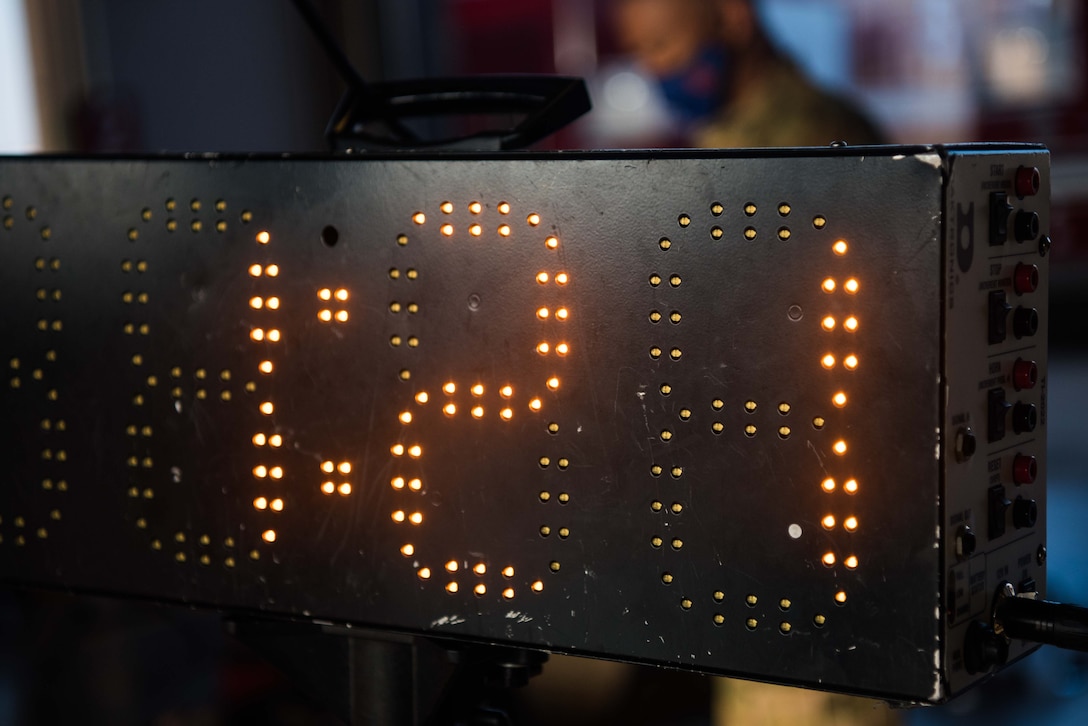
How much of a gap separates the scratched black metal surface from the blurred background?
1.70 metres

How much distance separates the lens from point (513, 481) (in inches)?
30.8

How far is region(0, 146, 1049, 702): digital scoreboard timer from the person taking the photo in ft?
2.23

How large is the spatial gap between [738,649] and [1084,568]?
8.27 feet

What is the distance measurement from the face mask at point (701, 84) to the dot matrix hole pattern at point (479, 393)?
4.18ft

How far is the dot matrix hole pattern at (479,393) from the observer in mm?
765

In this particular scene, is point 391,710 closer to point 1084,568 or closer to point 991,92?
point 1084,568

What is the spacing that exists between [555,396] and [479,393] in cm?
5

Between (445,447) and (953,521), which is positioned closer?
(953,521)

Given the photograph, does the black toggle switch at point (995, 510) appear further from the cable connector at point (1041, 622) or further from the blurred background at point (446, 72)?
the blurred background at point (446, 72)

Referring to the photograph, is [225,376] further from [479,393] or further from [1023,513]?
[1023,513]

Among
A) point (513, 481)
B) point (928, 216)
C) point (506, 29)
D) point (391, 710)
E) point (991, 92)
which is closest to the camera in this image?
point (928, 216)

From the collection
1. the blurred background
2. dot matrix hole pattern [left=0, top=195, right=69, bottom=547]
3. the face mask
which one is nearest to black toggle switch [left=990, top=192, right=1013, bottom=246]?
dot matrix hole pattern [left=0, top=195, right=69, bottom=547]

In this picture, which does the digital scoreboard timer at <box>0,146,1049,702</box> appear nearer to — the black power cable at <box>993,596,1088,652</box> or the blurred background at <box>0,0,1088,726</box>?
the black power cable at <box>993,596,1088,652</box>

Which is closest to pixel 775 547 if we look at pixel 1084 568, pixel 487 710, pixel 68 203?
pixel 487 710
